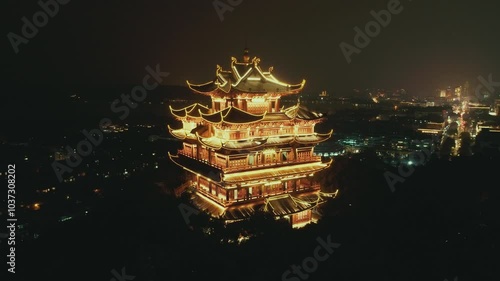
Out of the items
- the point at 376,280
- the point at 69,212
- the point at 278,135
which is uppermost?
the point at 278,135

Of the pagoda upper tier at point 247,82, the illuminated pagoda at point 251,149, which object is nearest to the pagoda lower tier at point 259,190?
the illuminated pagoda at point 251,149

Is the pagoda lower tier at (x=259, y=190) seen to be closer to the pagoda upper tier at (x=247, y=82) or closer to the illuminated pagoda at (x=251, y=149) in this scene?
the illuminated pagoda at (x=251, y=149)

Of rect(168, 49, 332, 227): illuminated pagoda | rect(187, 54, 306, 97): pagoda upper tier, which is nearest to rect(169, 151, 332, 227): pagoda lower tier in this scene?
rect(168, 49, 332, 227): illuminated pagoda

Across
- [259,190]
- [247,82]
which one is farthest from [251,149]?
[247,82]

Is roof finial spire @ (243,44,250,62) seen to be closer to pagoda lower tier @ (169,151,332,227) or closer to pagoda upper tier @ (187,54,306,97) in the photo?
pagoda upper tier @ (187,54,306,97)

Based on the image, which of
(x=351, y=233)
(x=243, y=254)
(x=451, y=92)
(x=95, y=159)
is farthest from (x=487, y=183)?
(x=451, y=92)

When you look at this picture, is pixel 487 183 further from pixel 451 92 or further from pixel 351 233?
pixel 451 92

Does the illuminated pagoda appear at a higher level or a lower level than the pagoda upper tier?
lower
